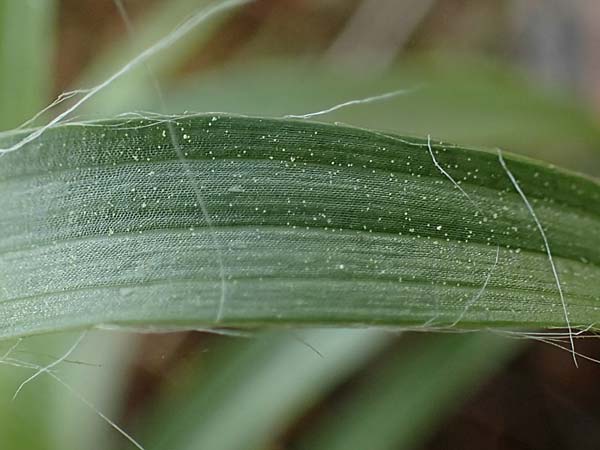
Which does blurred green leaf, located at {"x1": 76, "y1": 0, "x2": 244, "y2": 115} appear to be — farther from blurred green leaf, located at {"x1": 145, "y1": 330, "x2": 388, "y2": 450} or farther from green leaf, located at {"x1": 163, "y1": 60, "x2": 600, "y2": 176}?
blurred green leaf, located at {"x1": 145, "y1": 330, "x2": 388, "y2": 450}

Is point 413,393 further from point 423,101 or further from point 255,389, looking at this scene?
point 423,101

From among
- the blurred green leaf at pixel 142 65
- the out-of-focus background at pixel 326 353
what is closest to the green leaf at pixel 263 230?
the out-of-focus background at pixel 326 353

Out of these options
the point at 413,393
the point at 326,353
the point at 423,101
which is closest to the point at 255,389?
the point at 326,353

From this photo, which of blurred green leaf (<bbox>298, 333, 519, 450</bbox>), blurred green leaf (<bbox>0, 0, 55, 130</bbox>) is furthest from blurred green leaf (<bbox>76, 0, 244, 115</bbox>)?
blurred green leaf (<bbox>298, 333, 519, 450</bbox>)

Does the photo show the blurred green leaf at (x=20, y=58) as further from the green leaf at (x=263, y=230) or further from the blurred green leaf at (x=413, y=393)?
the blurred green leaf at (x=413, y=393)

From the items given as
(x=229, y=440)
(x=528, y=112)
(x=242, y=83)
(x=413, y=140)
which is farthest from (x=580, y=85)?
(x=413, y=140)
